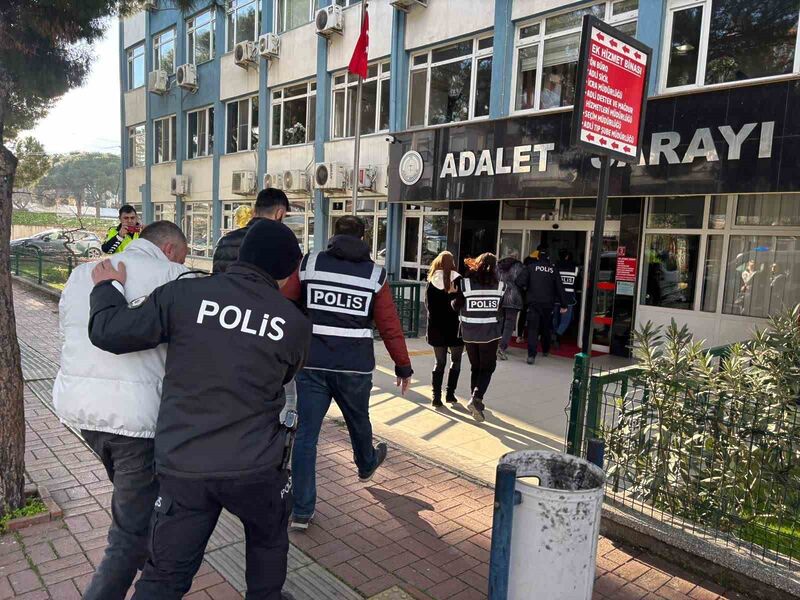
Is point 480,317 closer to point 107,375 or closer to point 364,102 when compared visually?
point 107,375

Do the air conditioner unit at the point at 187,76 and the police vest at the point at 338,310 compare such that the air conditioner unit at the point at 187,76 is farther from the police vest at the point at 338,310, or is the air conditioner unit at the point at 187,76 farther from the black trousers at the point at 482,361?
the police vest at the point at 338,310

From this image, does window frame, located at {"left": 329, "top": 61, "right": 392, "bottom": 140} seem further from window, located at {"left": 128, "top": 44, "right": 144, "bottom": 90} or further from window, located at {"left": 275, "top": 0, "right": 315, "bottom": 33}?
window, located at {"left": 128, "top": 44, "right": 144, "bottom": 90}

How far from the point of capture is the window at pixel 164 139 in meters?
21.8

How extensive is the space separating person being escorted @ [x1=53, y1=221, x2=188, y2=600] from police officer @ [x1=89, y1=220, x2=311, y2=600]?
0.83ft

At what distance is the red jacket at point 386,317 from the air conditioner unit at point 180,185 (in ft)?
59.2

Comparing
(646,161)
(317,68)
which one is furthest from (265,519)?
(317,68)

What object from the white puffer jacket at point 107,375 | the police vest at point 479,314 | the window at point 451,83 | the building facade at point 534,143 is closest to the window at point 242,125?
the building facade at point 534,143

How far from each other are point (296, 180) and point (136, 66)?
1345 cm

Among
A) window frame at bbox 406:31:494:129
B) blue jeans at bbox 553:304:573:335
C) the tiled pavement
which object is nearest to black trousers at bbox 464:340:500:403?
the tiled pavement

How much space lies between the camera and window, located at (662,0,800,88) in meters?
7.83

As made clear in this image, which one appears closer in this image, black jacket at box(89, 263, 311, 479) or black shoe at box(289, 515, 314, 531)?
black jacket at box(89, 263, 311, 479)

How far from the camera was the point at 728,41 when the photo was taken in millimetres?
8297

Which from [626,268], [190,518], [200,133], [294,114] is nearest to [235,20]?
[200,133]

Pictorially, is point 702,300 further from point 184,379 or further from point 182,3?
point 184,379
